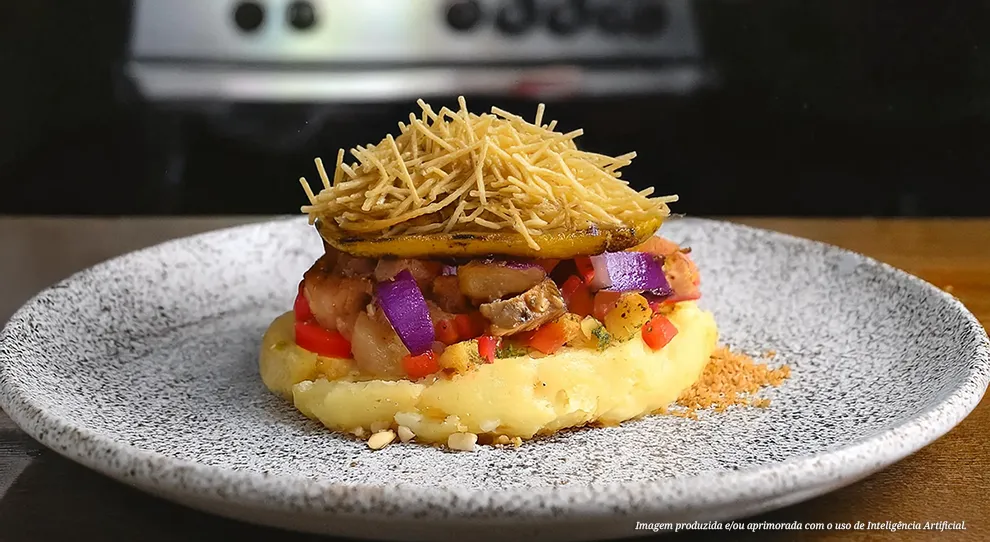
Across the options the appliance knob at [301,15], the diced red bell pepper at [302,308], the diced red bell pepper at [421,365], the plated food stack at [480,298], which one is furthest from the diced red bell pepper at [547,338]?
the appliance knob at [301,15]

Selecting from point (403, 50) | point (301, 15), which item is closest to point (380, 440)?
point (403, 50)

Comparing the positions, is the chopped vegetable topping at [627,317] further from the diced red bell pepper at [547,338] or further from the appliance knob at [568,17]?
the appliance knob at [568,17]

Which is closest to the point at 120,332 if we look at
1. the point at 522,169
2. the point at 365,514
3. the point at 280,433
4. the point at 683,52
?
the point at 280,433

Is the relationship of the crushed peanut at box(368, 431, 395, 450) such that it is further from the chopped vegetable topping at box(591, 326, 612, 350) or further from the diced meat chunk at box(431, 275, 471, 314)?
the chopped vegetable topping at box(591, 326, 612, 350)

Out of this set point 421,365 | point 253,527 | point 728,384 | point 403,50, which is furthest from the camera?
point 403,50

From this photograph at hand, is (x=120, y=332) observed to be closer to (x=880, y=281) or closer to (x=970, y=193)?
(x=880, y=281)

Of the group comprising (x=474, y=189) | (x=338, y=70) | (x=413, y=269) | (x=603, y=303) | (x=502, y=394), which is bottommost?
(x=338, y=70)

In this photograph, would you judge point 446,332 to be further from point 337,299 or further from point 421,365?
point 337,299
